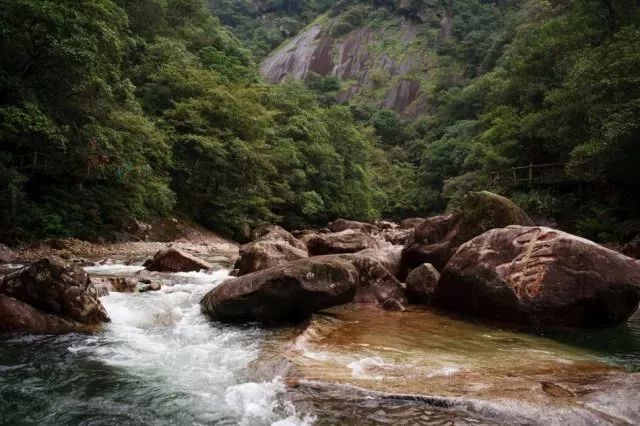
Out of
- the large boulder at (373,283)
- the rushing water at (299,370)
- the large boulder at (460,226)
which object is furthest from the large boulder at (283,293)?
the large boulder at (460,226)

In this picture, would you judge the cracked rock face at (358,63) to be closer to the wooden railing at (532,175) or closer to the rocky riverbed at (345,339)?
the wooden railing at (532,175)

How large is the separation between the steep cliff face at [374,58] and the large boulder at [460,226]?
7569cm

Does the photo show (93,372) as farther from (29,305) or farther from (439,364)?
(439,364)

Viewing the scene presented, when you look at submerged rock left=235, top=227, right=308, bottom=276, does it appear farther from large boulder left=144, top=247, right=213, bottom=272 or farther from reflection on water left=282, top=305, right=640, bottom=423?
reflection on water left=282, top=305, right=640, bottom=423

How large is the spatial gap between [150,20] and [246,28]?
8068cm

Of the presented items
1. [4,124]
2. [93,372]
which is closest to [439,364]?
[93,372]

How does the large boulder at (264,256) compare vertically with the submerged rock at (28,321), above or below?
above

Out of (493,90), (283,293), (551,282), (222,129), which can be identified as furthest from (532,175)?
(283,293)

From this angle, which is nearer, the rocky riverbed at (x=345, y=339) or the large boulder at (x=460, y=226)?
the rocky riverbed at (x=345, y=339)

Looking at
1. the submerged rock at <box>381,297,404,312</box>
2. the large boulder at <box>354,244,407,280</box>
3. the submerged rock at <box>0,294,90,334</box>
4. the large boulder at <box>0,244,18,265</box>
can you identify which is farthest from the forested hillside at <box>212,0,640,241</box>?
the large boulder at <box>0,244,18,265</box>

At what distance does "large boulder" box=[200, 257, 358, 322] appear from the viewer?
26.7 ft

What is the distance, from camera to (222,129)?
27312mm

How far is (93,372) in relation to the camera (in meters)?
5.71

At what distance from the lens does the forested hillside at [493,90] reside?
61.7ft
